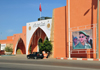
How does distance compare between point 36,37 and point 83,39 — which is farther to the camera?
point 36,37

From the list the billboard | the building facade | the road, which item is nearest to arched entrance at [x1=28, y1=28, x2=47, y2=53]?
the building facade

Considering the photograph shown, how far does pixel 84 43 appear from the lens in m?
23.9

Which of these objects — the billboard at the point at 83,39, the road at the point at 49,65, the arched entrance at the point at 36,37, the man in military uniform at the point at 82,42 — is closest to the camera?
the road at the point at 49,65

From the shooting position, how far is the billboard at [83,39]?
23516 millimetres

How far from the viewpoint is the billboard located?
77.2ft

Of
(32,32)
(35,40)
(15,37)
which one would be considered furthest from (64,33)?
(15,37)

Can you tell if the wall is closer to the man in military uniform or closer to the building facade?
the building facade

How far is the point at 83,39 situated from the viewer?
79.0 ft

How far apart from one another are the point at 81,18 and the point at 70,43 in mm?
4029

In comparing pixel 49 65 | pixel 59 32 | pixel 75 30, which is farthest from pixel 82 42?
pixel 49 65

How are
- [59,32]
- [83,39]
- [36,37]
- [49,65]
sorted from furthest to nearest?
[36,37], [59,32], [83,39], [49,65]

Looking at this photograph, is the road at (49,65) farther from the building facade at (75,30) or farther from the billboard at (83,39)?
the building facade at (75,30)

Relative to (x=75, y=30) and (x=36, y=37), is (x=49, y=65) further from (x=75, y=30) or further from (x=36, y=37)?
(x=36, y=37)

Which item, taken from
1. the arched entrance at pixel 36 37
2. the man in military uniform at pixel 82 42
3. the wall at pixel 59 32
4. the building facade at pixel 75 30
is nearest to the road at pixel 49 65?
the man in military uniform at pixel 82 42
